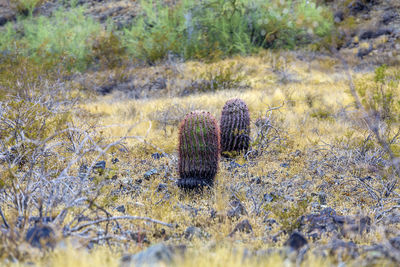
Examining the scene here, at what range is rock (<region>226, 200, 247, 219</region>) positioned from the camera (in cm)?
323

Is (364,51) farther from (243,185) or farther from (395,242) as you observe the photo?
(395,242)

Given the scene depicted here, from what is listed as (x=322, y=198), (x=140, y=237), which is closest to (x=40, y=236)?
(x=140, y=237)

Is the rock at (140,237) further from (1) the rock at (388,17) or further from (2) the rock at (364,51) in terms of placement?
(1) the rock at (388,17)

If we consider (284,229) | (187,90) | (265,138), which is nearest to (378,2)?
(187,90)

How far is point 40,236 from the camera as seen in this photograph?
2273 millimetres

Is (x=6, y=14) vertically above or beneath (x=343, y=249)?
above

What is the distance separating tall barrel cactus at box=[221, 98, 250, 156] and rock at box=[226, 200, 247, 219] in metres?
1.89

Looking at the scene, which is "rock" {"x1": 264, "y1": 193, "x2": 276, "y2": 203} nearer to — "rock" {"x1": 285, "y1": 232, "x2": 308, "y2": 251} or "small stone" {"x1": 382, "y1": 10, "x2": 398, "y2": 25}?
"rock" {"x1": 285, "y1": 232, "x2": 308, "y2": 251}

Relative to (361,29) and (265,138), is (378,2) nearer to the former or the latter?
(361,29)

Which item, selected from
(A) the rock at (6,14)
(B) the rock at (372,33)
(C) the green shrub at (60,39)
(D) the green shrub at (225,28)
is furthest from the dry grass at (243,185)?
(A) the rock at (6,14)

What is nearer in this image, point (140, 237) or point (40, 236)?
point (40, 236)

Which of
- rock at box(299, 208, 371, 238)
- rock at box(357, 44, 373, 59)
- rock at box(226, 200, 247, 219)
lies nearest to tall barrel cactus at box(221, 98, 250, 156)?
rock at box(226, 200, 247, 219)

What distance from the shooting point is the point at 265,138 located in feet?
18.4

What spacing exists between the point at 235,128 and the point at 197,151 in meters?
1.29
